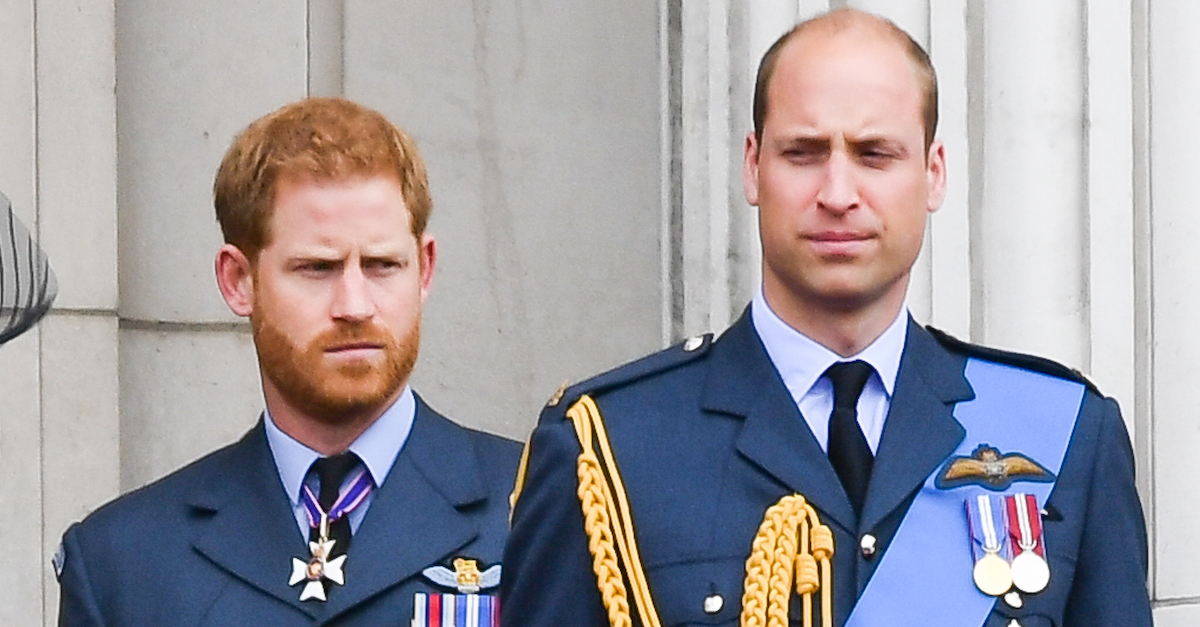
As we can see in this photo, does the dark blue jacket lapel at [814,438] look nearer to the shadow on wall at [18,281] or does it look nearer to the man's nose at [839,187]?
the man's nose at [839,187]

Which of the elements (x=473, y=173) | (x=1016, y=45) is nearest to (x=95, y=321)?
(x=473, y=173)

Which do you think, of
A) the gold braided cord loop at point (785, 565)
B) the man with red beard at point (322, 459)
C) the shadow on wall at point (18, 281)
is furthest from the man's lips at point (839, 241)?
the shadow on wall at point (18, 281)

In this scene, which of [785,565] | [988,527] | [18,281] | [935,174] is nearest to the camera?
[785,565]

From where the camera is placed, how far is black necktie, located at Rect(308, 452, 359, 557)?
3373mm

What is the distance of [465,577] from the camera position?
3.37 meters

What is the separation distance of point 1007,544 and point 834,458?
0.25 m

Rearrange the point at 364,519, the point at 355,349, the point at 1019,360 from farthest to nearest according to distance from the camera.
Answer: the point at 364,519 < the point at 355,349 < the point at 1019,360

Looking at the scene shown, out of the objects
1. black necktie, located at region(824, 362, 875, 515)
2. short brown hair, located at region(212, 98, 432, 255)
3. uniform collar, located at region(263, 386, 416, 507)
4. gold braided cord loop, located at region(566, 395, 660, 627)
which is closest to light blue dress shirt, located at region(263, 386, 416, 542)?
uniform collar, located at region(263, 386, 416, 507)

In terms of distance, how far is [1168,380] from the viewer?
4.34 metres

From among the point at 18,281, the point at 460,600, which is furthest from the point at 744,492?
the point at 18,281

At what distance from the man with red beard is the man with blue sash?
33 cm

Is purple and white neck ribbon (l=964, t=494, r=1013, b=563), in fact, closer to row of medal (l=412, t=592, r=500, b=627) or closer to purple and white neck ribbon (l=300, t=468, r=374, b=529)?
row of medal (l=412, t=592, r=500, b=627)

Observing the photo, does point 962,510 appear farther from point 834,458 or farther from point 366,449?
point 366,449

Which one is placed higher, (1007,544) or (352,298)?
(352,298)
